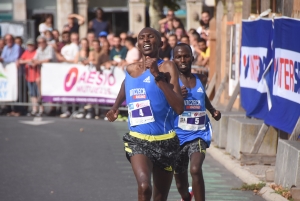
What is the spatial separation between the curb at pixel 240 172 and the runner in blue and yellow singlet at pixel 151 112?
2589 millimetres

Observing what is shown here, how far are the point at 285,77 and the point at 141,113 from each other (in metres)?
4.03

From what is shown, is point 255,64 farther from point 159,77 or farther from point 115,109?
point 159,77

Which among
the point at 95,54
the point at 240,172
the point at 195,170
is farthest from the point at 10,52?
the point at 195,170

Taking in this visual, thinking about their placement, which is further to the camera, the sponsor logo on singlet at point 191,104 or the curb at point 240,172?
the curb at point 240,172

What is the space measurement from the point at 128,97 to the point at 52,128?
10093mm

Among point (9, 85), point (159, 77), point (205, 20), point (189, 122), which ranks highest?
point (205, 20)

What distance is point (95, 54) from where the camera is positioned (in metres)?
18.8

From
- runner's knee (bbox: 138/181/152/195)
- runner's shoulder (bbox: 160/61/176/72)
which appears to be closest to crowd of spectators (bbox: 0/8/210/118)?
runner's shoulder (bbox: 160/61/176/72)

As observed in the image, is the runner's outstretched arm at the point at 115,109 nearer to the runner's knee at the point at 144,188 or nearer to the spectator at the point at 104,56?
the runner's knee at the point at 144,188

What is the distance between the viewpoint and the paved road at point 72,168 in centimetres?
942

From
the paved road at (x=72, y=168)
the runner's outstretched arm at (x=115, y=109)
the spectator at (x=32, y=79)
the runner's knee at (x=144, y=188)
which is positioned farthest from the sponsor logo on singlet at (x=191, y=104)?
the spectator at (x=32, y=79)

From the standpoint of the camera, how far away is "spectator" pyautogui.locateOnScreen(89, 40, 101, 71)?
18.6 metres

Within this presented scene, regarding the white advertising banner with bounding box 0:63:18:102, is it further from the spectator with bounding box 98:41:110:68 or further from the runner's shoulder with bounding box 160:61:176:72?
the runner's shoulder with bounding box 160:61:176:72

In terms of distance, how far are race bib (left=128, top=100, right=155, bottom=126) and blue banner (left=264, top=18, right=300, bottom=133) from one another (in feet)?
11.3
